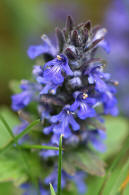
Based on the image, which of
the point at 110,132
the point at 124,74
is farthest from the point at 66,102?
the point at 124,74

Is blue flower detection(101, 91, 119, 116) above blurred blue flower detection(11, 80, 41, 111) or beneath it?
beneath

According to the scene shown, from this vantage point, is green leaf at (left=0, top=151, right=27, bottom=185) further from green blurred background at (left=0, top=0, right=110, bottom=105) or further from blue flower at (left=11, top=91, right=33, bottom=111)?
green blurred background at (left=0, top=0, right=110, bottom=105)

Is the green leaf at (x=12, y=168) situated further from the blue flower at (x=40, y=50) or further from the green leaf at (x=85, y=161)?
the blue flower at (x=40, y=50)

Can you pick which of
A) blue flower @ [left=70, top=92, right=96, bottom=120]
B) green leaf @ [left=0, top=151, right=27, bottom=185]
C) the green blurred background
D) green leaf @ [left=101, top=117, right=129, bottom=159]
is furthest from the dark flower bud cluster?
the green blurred background

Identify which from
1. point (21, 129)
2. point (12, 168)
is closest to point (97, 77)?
point (21, 129)

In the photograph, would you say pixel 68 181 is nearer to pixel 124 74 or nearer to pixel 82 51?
pixel 82 51

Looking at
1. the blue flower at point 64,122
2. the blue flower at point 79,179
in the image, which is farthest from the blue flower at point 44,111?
the blue flower at point 79,179
